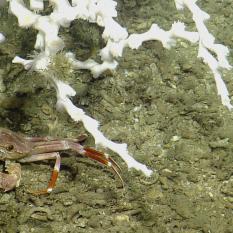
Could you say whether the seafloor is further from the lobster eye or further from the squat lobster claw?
the lobster eye

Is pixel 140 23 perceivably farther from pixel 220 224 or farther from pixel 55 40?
pixel 220 224

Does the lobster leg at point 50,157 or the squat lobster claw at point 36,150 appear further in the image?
the squat lobster claw at point 36,150

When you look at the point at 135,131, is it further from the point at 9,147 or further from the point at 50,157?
the point at 9,147

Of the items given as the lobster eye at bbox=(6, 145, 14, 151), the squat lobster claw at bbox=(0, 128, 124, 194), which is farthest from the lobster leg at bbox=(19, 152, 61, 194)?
the lobster eye at bbox=(6, 145, 14, 151)

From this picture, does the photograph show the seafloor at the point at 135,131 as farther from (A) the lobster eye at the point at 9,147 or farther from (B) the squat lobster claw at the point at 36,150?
(A) the lobster eye at the point at 9,147

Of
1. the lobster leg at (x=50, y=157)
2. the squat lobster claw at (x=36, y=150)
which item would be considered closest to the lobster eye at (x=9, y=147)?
the squat lobster claw at (x=36, y=150)

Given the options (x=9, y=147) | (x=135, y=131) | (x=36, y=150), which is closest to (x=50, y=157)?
→ (x=36, y=150)

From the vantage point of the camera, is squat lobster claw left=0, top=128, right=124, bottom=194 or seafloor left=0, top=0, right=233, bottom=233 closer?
seafloor left=0, top=0, right=233, bottom=233
